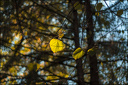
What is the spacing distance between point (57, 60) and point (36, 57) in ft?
1.53

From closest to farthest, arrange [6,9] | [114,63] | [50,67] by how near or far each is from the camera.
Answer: [114,63], [6,9], [50,67]

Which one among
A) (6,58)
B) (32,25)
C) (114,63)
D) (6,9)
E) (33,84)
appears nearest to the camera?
(33,84)

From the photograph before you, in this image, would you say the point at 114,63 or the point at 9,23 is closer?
the point at 114,63

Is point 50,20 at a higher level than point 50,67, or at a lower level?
higher

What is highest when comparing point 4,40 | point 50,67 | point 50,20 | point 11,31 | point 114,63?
point 50,20

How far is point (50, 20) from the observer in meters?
2.83

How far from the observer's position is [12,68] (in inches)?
103

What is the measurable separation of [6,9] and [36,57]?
1.03 m

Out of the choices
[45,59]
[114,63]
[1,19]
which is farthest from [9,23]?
[114,63]

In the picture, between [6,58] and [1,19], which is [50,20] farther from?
[6,58]

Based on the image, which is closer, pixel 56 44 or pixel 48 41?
pixel 56 44

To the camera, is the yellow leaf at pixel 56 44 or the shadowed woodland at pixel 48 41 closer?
the yellow leaf at pixel 56 44

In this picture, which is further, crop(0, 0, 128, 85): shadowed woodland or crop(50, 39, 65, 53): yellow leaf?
crop(0, 0, 128, 85): shadowed woodland

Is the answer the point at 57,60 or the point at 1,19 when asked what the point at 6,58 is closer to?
the point at 1,19
